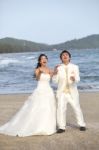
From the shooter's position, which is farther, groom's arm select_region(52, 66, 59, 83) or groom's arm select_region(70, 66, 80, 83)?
groom's arm select_region(52, 66, 59, 83)

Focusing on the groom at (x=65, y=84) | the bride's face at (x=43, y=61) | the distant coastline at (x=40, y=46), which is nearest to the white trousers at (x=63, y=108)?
the groom at (x=65, y=84)

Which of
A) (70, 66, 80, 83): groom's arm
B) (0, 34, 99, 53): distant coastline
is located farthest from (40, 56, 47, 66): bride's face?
(0, 34, 99, 53): distant coastline

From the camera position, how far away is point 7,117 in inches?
422

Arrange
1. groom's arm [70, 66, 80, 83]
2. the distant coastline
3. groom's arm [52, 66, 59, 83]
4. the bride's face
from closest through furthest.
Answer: groom's arm [70, 66, 80, 83] → groom's arm [52, 66, 59, 83] → the bride's face → the distant coastline

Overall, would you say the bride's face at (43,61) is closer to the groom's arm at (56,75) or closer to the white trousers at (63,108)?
the groom's arm at (56,75)

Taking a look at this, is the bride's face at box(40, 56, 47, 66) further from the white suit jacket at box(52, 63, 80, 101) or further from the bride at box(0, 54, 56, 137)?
the white suit jacket at box(52, 63, 80, 101)

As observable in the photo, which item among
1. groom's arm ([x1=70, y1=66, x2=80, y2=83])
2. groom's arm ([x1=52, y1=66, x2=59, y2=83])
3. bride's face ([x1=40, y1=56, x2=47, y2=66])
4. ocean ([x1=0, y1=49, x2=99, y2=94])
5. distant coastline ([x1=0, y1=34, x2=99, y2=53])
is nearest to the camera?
groom's arm ([x1=70, y1=66, x2=80, y2=83])

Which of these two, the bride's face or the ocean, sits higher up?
the bride's face

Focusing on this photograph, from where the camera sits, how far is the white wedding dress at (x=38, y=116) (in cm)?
789

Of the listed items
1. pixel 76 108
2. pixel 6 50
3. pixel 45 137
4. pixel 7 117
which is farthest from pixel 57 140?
pixel 6 50

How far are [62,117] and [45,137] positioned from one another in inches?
21.1

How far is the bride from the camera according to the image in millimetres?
7895

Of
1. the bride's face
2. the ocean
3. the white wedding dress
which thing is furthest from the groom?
the ocean

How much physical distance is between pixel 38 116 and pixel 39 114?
0.14ft
